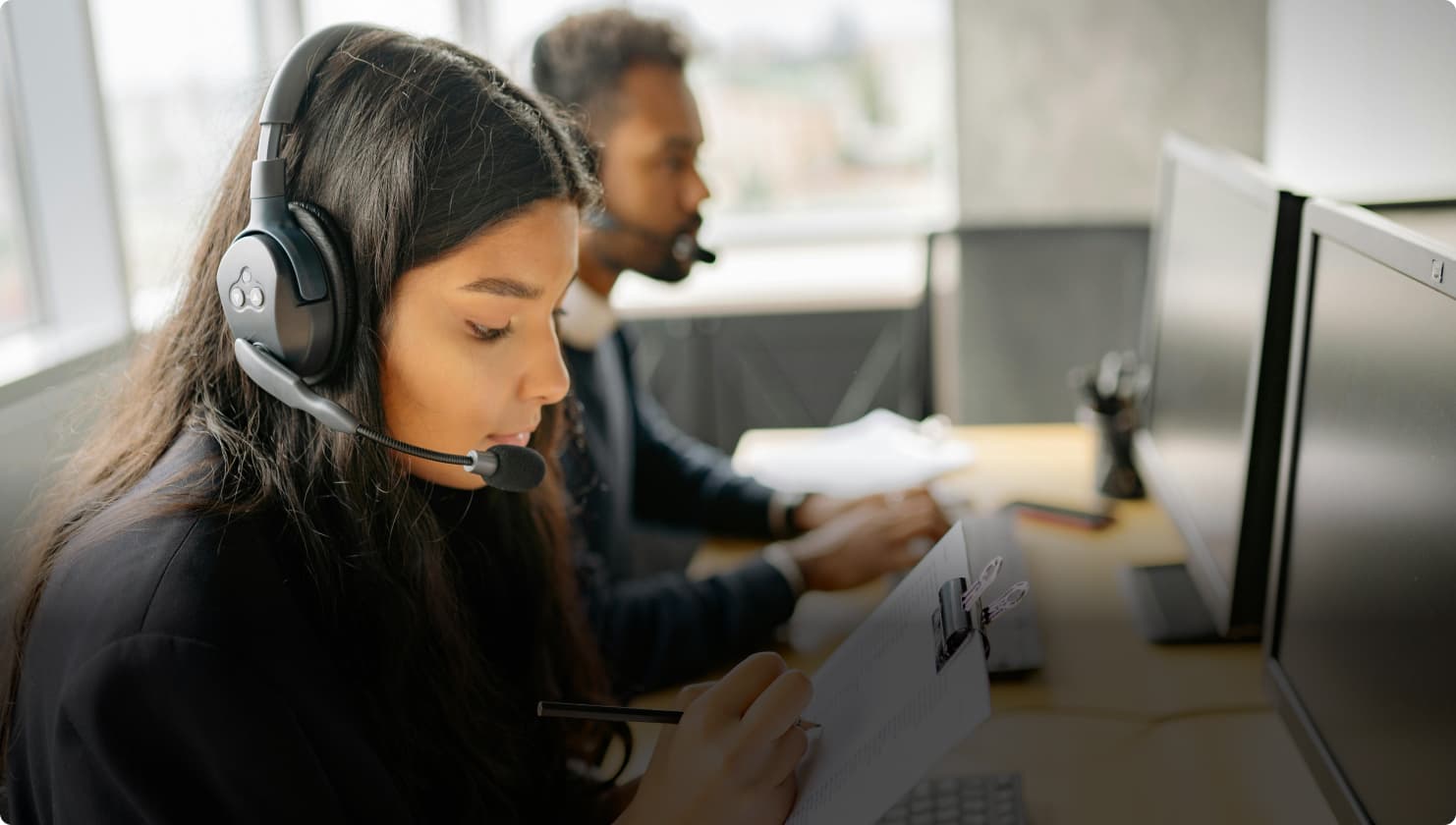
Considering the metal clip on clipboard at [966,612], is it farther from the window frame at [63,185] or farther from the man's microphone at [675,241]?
the window frame at [63,185]

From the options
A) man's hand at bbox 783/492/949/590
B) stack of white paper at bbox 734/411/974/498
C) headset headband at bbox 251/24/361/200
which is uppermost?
headset headband at bbox 251/24/361/200

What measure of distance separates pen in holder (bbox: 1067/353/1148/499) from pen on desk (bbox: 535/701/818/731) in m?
0.90

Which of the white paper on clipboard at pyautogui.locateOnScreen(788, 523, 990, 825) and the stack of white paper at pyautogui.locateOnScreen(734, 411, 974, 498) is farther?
the stack of white paper at pyautogui.locateOnScreen(734, 411, 974, 498)

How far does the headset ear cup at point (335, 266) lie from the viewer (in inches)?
25.1

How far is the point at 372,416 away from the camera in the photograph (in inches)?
26.7

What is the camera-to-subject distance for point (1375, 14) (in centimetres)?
127

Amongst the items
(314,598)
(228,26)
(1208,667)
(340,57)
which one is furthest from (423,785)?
(228,26)

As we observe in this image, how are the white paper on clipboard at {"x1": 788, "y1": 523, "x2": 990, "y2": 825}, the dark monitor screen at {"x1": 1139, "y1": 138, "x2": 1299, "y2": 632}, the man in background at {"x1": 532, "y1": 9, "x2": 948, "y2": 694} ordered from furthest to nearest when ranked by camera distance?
the man in background at {"x1": 532, "y1": 9, "x2": 948, "y2": 694}
the dark monitor screen at {"x1": 1139, "y1": 138, "x2": 1299, "y2": 632}
the white paper on clipboard at {"x1": 788, "y1": 523, "x2": 990, "y2": 825}

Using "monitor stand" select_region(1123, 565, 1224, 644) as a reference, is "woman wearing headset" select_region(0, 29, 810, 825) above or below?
above

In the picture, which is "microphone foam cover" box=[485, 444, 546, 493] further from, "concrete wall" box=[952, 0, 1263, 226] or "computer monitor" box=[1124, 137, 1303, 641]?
"concrete wall" box=[952, 0, 1263, 226]

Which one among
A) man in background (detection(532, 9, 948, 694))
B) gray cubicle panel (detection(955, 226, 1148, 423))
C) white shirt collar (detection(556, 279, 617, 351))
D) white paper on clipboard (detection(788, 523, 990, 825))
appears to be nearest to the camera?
white paper on clipboard (detection(788, 523, 990, 825))

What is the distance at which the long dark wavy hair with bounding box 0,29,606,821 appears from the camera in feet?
2.12

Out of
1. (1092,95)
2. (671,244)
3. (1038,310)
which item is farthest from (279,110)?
(1092,95)

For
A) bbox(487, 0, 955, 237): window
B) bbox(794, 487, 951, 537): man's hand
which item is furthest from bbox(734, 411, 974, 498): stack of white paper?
bbox(487, 0, 955, 237): window
